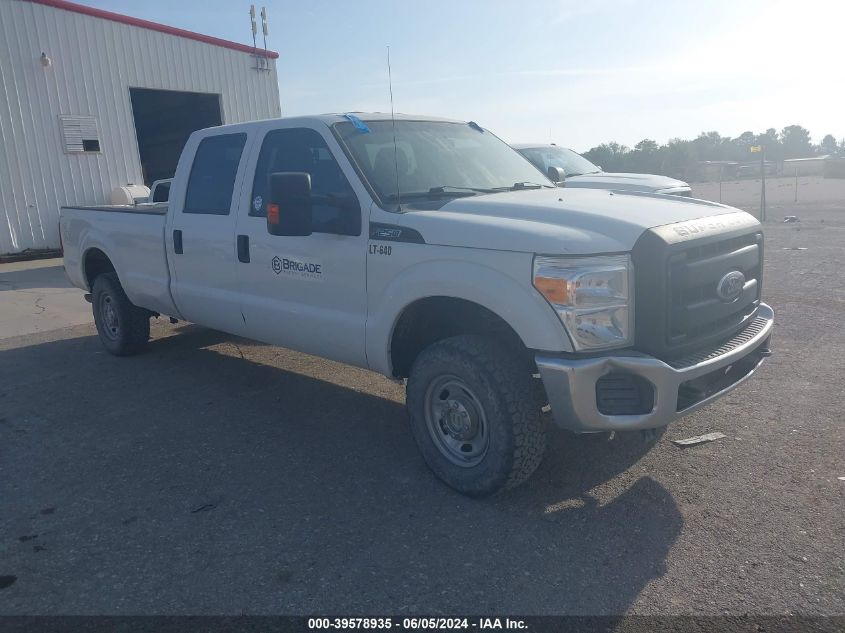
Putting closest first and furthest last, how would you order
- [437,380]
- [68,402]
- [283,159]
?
[437,380]
[283,159]
[68,402]

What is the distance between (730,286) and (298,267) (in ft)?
8.66

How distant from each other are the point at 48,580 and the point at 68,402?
2874 mm

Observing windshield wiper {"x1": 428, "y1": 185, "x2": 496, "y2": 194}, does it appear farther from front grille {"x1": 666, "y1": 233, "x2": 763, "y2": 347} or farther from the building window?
the building window

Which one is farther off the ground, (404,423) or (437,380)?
(437,380)

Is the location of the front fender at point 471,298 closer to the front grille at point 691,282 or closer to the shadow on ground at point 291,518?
the front grille at point 691,282

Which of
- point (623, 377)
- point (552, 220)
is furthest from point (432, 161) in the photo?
point (623, 377)

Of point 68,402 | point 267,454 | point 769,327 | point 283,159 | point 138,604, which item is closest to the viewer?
point 138,604

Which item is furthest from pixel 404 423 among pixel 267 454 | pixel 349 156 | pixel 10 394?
pixel 10 394

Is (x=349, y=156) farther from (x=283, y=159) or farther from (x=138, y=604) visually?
(x=138, y=604)

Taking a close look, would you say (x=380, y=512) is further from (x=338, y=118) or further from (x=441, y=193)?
(x=338, y=118)

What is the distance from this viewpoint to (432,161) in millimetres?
4824

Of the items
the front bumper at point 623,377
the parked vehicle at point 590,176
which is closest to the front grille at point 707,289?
the front bumper at point 623,377

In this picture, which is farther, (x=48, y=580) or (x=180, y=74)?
(x=180, y=74)

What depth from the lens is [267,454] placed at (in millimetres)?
4664
